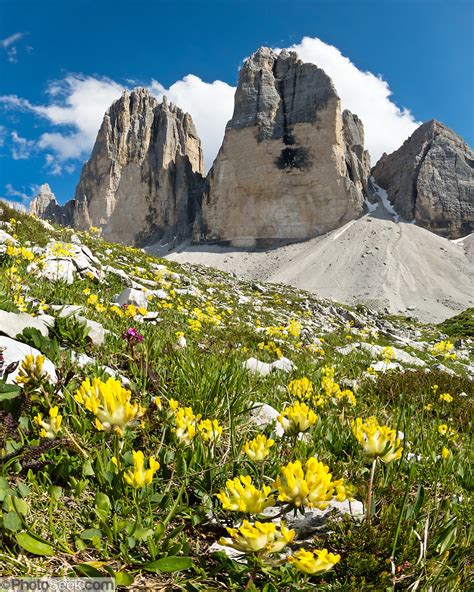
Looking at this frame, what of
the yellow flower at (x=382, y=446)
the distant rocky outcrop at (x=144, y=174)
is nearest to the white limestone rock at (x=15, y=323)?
the yellow flower at (x=382, y=446)

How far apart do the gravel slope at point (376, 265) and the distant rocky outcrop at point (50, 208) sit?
180 ft

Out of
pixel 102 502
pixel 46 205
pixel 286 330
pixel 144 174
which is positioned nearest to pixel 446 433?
pixel 102 502

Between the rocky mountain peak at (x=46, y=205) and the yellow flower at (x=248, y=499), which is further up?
the rocky mountain peak at (x=46, y=205)

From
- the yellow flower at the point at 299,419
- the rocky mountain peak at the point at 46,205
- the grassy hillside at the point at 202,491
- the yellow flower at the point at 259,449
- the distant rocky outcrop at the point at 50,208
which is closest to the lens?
the grassy hillside at the point at 202,491

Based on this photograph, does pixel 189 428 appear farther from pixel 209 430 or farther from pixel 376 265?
pixel 376 265

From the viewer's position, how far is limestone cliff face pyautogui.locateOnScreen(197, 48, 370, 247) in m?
84.6

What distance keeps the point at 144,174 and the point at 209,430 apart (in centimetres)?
11243

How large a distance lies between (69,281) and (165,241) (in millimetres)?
100982

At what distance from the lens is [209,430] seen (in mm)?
2262

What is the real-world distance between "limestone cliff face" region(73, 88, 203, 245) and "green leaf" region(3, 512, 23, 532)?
341ft

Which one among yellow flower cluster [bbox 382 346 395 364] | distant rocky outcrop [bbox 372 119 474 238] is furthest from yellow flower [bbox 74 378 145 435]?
distant rocky outcrop [bbox 372 119 474 238]

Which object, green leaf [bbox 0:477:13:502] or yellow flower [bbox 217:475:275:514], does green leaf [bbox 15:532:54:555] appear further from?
yellow flower [bbox 217:475:275:514]

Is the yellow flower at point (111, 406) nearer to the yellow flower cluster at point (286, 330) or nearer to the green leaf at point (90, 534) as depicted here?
the green leaf at point (90, 534)

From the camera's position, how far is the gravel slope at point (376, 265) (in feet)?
194
